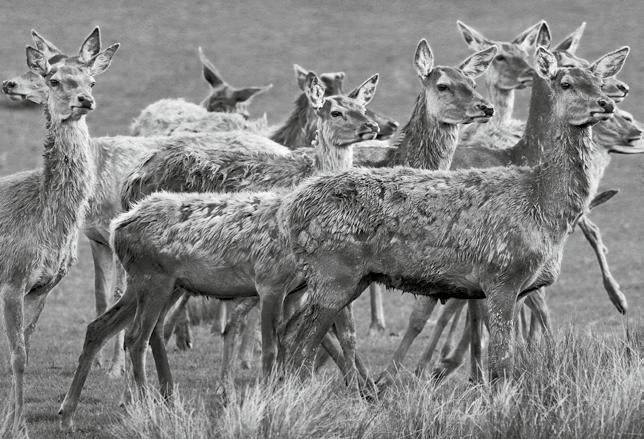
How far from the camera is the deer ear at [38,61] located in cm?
1034

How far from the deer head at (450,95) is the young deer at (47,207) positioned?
304cm

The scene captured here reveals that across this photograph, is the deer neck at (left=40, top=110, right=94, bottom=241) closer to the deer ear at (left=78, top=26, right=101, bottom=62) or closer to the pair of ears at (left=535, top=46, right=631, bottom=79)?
the deer ear at (left=78, top=26, right=101, bottom=62)

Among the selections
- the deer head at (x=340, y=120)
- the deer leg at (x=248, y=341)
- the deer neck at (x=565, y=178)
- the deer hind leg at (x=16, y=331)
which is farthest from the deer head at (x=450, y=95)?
the deer hind leg at (x=16, y=331)

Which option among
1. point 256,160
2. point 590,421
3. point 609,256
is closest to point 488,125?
point 256,160

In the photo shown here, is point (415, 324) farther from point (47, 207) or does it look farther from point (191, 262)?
point (47, 207)

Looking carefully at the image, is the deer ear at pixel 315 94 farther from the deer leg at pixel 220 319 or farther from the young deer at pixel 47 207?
the deer leg at pixel 220 319

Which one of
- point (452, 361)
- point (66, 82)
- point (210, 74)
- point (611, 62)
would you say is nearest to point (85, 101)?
point (66, 82)

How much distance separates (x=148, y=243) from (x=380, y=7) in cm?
3594

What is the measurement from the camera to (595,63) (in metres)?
10.2

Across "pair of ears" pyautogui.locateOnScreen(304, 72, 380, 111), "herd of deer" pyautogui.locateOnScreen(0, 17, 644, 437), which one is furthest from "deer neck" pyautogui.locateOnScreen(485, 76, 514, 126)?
"herd of deer" pyautogui.locateOnScreen(0, 17, 644, 437)

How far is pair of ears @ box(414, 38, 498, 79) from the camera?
11633mm

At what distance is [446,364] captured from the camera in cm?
1119

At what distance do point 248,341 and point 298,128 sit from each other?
326cm

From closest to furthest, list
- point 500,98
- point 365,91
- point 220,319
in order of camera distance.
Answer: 1. point 365,91
2. point 220,319
3. point 500,98
